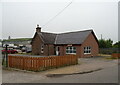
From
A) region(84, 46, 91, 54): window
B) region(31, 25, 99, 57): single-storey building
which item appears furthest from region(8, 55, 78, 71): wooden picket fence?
region(84, 46, 91, 54): window

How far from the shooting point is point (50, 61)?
43.6 feet

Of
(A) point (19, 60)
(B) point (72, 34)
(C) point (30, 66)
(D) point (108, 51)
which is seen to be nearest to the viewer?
(C) point (30, 66)

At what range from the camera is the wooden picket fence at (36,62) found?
12.4 meters

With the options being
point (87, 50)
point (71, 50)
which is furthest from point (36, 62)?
point (87, 50)

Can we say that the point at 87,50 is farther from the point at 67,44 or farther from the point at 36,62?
the point at 36,62

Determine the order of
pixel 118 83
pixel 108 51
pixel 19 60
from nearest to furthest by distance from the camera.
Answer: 1. pixel 118 83
2. pixel 19 60
3. pixel 108 51

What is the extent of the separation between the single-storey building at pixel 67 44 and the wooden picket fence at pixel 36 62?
41.4ft

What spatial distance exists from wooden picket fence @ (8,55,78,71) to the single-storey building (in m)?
12.6

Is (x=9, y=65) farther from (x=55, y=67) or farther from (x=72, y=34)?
(x=72, y=34)

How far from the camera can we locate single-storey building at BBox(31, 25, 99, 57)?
27758mm

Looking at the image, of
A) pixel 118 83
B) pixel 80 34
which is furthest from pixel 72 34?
pixel 118 83

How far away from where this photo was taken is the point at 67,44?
95.2ft

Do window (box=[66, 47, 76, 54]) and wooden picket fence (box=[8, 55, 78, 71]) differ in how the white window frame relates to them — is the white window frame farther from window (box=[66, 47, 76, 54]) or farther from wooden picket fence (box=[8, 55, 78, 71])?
wooden picket fence (box=[8, 55, 78, 71])

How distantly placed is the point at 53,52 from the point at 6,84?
78.4 ft
